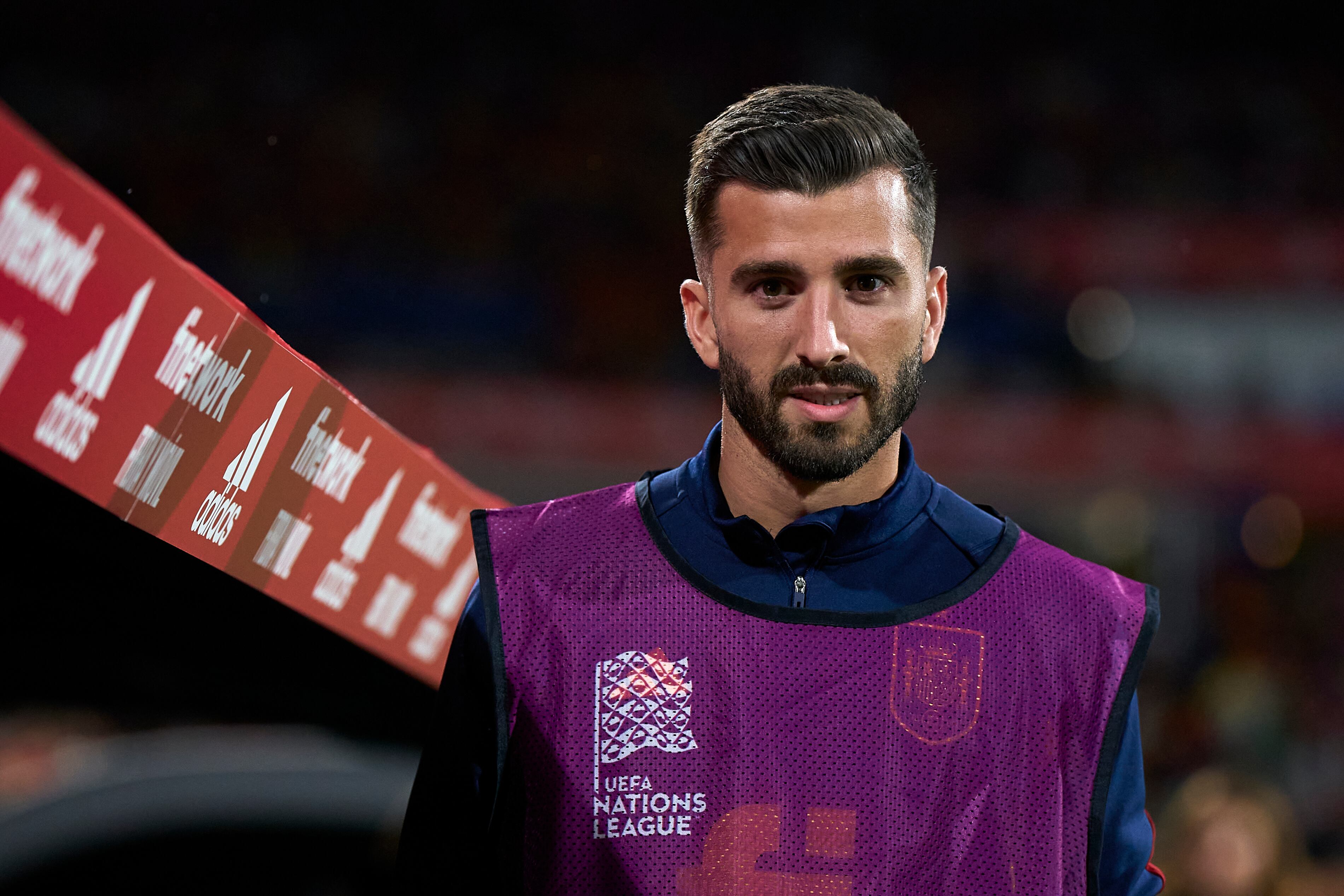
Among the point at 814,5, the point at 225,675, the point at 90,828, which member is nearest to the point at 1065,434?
the point at 814,5

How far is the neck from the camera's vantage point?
4.75 feet

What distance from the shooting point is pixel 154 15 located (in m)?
9.40

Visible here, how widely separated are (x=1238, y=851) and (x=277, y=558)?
3888 millimetres

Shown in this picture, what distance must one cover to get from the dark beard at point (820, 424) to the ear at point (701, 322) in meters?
0.04

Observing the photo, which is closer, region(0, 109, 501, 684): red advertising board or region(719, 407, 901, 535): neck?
region(0, 109, 501, 684): red advertising board

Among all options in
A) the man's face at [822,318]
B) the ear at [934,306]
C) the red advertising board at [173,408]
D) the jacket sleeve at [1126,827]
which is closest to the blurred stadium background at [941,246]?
the jacket sleeve at [1126,827]

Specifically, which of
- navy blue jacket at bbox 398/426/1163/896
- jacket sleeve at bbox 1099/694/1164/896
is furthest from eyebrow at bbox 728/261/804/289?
jacket sleeve at bbox 1099/694/1164/896

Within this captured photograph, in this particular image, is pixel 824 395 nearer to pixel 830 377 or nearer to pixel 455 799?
pixel 830 377

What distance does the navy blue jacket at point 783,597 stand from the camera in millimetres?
1406

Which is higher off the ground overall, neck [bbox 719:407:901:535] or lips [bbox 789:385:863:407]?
lips [bbox 789:385:863:407]

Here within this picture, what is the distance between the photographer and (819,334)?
1.33 metres

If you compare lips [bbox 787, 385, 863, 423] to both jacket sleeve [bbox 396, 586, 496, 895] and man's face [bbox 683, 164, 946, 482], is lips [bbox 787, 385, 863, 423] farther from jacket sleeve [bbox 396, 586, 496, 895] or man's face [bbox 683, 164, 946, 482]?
jacket sleeve [bbox 396, 586, 496, 895]

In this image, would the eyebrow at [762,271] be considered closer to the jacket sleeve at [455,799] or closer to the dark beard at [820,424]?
the dark beard at [820,424]

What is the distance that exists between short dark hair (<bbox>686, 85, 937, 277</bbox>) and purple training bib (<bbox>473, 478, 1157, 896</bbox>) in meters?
0.41
